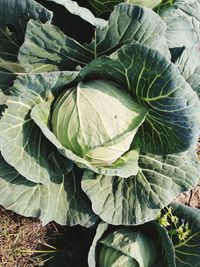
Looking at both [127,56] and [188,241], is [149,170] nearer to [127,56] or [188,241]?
[188,241]

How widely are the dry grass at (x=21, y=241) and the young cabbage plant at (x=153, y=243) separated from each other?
407mm

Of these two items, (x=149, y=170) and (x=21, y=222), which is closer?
(x=149, y=170)

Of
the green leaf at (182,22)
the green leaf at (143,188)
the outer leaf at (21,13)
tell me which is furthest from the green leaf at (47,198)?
the green leaf at (182,22)

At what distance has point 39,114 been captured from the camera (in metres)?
2.27

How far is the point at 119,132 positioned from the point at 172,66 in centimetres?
40

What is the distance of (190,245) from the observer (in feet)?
8.84

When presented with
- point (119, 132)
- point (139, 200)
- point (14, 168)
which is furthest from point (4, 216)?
point (119, 132)

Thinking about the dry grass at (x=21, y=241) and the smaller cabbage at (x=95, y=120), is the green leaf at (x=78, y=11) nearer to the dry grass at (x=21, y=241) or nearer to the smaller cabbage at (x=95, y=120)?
the smaller cabbage at (x=95, y=120)

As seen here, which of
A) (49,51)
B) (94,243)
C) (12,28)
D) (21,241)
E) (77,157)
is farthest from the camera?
(21,241)

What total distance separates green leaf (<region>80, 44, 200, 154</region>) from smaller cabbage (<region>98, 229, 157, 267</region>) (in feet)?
1.72

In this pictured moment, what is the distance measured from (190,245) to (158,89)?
0.99m

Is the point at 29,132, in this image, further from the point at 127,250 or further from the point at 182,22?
the point at 182,22

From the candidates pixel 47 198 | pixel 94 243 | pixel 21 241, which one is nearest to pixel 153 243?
pixel 94 243

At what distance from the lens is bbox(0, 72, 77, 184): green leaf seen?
220 centimetres
